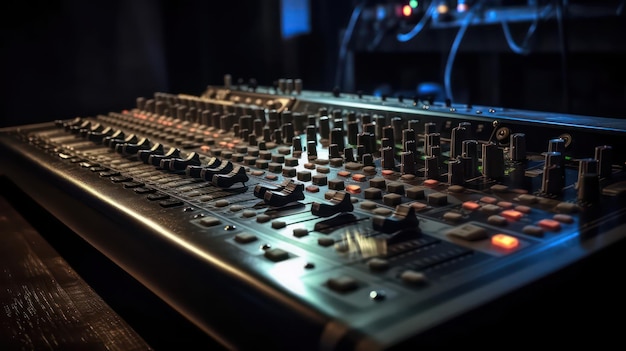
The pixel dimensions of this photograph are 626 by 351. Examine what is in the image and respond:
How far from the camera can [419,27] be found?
11.3 ft

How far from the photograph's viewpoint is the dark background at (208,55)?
257 cm

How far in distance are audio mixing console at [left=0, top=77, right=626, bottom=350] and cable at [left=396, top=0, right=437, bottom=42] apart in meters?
1.76

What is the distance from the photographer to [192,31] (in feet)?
9.39

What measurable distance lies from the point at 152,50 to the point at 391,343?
8.34 feet

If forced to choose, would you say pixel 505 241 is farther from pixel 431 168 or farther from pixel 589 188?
pixel 431 168

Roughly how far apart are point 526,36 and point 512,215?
2.28m

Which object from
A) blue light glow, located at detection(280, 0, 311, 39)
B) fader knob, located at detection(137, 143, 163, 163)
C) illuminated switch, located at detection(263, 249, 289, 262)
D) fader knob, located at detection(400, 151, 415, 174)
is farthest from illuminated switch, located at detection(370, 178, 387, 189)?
blue light glow, located at detection(280, 0, 311, 39)

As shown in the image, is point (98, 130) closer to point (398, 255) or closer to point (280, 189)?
point (280, 189)

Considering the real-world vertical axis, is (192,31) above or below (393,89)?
above

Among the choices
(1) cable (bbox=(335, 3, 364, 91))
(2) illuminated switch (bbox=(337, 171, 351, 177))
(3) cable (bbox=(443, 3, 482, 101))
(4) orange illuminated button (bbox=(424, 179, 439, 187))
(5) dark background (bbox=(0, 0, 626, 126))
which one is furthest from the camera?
(1) cable (bbox=(335, 3, 364, 91))

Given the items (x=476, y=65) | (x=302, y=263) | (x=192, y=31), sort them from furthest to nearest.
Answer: (x=476, y=65) < (x=192, y=31) < (x=302, y=263)

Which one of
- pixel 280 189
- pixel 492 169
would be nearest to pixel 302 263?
pixel 280 189

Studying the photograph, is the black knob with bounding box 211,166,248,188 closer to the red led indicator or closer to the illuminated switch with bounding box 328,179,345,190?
the illuminated switch with bounding box 328,179,345,190

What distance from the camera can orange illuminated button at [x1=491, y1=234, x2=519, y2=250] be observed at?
0.77 metres
